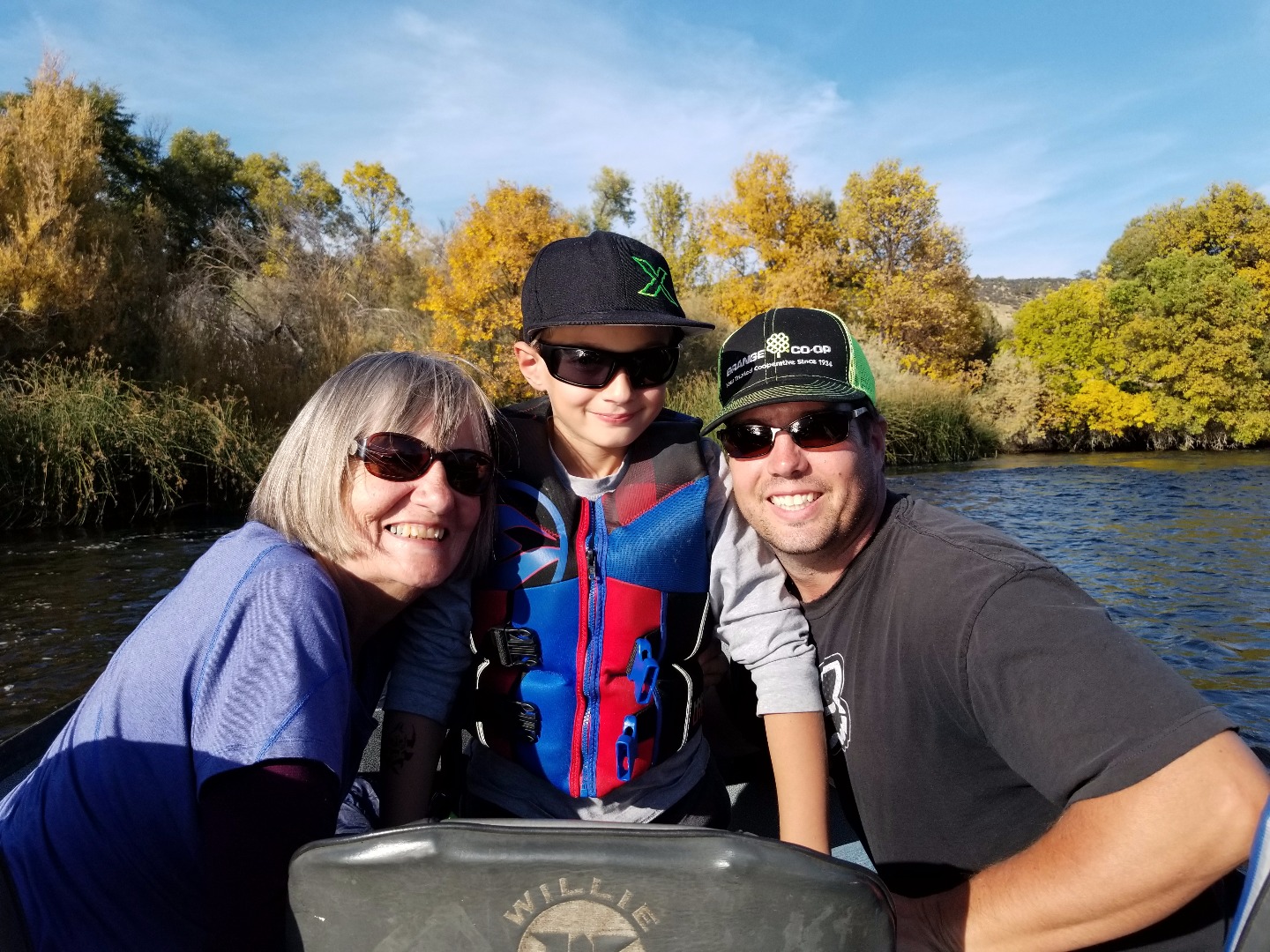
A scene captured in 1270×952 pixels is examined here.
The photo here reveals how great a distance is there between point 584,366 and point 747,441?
1.22 ft

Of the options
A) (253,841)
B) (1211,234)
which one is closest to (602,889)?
(253,841)

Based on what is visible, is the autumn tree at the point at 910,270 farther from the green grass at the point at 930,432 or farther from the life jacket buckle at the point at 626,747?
the life jacket buckle at the point at 626,747

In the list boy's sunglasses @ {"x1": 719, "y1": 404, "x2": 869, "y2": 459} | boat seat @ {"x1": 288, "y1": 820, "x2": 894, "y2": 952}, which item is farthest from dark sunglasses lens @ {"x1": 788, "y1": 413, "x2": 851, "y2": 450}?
boat seat @ {"x1": 288, "y1": 820, "x2": 894, "y2": 952}

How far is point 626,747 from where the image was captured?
68.6 inches

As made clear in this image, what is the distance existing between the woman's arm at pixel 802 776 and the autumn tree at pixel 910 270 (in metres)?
27.9

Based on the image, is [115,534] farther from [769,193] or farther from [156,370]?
[769,193]

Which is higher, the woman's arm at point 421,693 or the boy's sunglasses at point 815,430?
the boy's sunglasses at point 815,430

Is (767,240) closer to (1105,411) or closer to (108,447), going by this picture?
(1105,411)

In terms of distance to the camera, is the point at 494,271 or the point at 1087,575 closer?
the point at 1087,575

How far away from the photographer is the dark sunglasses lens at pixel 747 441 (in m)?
1.75

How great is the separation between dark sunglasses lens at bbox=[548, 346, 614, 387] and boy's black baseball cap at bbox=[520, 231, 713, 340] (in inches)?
2.6

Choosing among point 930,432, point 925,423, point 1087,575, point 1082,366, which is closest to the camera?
point 1087,575

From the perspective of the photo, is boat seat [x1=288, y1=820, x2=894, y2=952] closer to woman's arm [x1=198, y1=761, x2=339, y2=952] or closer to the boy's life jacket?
woman's arm [x1=198, y1=761, x2=339, y2=952]

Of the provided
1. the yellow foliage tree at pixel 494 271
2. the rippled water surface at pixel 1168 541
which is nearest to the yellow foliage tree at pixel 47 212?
the yellow foliage tree at pixel 494 271
